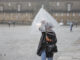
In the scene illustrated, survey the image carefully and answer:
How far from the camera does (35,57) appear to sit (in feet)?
46.0

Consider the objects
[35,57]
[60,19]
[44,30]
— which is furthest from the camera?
[60,19]

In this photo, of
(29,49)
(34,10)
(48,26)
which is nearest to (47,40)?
(48,26)

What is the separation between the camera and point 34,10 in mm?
84562

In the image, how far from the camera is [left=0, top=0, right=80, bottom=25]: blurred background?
83.5m

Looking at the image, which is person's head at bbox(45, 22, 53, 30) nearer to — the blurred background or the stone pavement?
the stone pavement

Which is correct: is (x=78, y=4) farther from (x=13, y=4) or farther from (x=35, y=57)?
(x=35, y=57)

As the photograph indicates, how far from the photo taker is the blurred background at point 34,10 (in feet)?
274

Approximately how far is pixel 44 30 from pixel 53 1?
7699 centimetres

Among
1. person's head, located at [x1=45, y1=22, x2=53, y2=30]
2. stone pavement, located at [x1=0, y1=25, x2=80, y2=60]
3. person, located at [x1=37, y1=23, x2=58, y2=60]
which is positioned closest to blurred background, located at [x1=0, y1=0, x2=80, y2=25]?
stone pavement, located at [x1=0, y1=25, x2=80, y2=60]

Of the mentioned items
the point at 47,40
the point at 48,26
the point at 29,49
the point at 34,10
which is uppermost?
the point at 48,26

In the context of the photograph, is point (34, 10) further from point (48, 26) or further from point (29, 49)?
point (48, 26)

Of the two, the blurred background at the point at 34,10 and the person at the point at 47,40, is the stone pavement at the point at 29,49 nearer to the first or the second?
the person at the point at 47,40

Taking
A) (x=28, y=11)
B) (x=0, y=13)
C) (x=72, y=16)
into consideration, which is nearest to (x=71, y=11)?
(x=72, y=16)

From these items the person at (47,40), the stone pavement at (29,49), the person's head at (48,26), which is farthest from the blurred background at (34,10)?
the person's head at (48,26)
